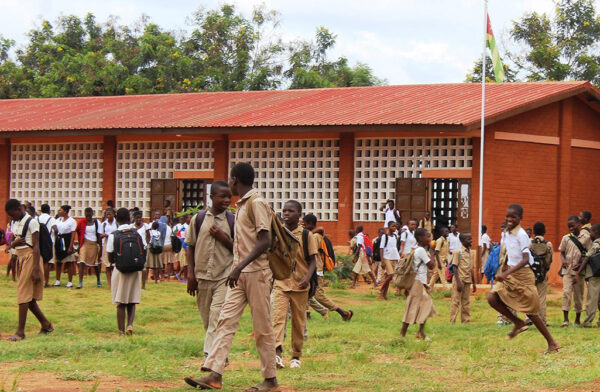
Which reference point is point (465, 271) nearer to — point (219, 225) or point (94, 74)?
point (219, 225)

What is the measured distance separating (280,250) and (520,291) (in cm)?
353

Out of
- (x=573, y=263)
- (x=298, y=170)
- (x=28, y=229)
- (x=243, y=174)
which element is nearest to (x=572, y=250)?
(x=573, y=263)

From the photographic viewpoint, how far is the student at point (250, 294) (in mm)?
7477

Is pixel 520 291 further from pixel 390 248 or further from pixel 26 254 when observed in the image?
pixel 390 248

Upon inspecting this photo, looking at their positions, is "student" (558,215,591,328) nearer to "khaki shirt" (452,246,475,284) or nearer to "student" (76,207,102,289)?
"khaki shirt" (452,246,475,284)

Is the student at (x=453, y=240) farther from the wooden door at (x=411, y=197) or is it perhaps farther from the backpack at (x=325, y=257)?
the backpack at (x=325, y=257)

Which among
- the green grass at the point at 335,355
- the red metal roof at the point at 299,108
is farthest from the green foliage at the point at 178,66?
the green grass at the point at 335,355

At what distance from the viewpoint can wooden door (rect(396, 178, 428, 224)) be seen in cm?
2091

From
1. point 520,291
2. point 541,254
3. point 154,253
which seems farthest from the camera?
point 154,253

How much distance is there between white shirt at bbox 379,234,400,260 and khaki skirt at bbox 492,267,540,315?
844 cm

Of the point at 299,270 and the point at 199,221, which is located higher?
the point at 199,221

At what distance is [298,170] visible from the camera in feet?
73.9

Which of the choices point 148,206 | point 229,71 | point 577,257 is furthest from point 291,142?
point 229,71

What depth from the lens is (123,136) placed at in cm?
2441
